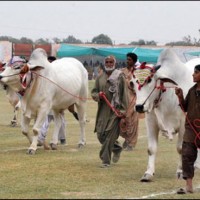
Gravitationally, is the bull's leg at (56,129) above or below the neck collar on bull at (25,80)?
below

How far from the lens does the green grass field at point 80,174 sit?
7.28m

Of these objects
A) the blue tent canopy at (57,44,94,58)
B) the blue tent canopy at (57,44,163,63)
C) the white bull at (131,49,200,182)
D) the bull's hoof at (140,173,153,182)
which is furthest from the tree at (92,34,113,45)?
the bull's hoof at (140,173,153,182)

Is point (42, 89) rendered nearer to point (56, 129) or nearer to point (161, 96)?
point (56, 129)

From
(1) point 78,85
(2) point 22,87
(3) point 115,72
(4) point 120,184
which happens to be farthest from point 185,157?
(1) point 78,85

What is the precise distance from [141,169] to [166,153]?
78.2 inches

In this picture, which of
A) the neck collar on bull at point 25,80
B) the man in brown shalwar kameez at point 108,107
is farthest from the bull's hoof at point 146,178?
the neck collar on bull at point 25,80

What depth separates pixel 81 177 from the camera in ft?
28.2

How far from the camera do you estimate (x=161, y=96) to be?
8516mm

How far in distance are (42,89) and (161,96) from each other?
3.59 m

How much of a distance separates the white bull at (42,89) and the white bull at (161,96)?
318 cm

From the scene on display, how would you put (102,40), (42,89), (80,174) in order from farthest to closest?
1. (102,40)
2. (42,89)
3. (80,174)

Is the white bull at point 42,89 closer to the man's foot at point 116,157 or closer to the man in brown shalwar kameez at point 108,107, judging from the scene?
the man's foot at point 116,157

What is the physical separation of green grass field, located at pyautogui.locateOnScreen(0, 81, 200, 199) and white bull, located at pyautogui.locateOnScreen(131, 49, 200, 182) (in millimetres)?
478

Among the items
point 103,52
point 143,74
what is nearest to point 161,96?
point 143,74
